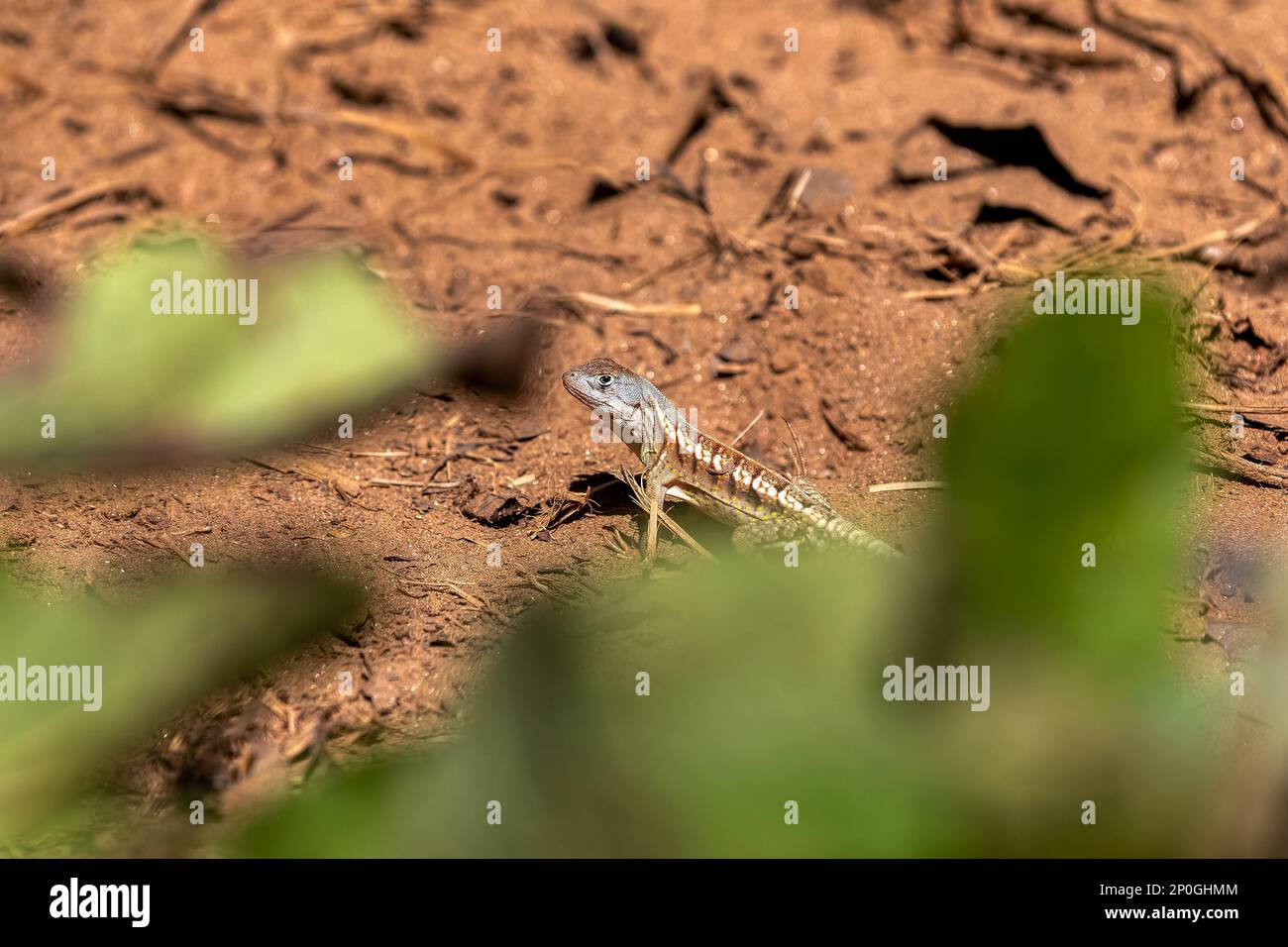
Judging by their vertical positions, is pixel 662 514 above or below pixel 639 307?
below

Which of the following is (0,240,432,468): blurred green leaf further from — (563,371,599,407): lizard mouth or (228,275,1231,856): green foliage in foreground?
(563,371,599,407): lizard mouth

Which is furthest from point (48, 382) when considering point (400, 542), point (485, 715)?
point (400, 542)

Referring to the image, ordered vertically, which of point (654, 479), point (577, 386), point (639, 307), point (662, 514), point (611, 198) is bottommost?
point (662, 514)

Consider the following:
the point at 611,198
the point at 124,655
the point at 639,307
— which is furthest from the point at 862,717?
the point at 611,198

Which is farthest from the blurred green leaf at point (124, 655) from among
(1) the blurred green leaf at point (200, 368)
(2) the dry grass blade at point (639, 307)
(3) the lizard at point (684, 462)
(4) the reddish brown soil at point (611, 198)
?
(2) the dry grass blade at point (639, 307)

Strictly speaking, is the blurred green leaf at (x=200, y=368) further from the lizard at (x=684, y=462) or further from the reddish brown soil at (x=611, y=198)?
the lizard at (x=684, y=462)

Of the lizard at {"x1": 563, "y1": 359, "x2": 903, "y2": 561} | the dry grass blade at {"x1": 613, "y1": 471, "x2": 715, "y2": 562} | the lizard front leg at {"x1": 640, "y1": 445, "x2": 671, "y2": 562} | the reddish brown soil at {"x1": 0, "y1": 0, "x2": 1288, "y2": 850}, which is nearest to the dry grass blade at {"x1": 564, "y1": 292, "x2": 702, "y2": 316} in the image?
the reddish brown soil at {"x1": 0, "y1": 0, "x2": 1288, "y2": 850}

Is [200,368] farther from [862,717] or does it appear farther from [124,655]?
[862,717]
